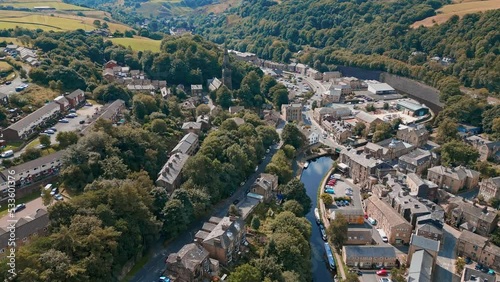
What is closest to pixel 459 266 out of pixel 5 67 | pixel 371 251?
pixel 371 251

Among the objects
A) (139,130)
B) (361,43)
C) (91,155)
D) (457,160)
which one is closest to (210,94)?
(139,130)

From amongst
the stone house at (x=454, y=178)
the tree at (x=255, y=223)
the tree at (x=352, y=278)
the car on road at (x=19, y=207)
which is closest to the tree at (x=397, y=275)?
the tree at (x=352, y=278)

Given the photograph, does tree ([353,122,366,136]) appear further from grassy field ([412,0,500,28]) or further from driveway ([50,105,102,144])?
grassy field ([412,0,500,28])

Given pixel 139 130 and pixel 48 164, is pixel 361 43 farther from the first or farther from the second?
pixel 48 164

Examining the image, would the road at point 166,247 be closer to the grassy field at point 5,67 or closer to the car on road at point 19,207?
the car on road at point 19,207

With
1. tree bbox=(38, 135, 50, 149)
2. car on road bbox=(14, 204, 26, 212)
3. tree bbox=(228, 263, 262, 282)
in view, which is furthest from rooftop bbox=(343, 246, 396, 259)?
tree bbox=(38, 135, 50, 149)

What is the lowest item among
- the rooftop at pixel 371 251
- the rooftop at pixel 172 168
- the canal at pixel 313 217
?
the canal at pixel 313 217
